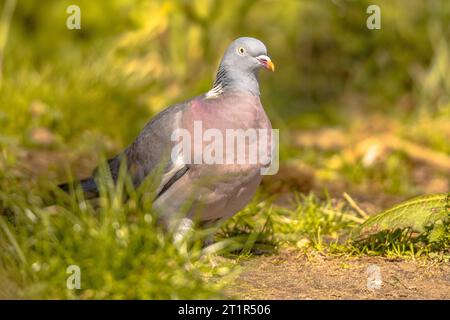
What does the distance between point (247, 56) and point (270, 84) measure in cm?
491

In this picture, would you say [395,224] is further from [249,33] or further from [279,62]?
[279,62]

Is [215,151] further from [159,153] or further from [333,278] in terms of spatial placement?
[333,278]

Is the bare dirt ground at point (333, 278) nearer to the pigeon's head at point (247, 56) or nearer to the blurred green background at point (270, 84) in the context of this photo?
the pigeon's head at point (247, 56)

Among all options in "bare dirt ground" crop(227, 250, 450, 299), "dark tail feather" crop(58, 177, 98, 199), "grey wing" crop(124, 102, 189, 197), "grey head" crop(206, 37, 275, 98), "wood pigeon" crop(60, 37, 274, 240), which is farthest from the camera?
"dark tail feather" crop(58, 177, 98, 199)

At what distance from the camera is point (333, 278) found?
3693mm

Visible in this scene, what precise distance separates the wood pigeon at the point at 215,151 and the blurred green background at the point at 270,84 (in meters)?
0.65

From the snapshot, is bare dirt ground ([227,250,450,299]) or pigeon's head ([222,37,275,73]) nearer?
bare dirt ground ([227,250,450,299])

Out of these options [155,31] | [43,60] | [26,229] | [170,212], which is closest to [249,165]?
[170,212]

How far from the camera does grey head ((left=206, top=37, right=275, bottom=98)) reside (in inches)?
158

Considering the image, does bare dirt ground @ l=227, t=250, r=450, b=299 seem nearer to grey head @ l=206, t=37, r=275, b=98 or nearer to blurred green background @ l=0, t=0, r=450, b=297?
grey head @ l=206, t=37, r=275, b=98

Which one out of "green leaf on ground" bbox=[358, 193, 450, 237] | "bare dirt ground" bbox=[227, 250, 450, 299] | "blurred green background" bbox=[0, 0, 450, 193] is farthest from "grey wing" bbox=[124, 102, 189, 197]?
"blurred green background" bbox=[0, 0, 450, 193]

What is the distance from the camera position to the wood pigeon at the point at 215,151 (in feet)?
12.3

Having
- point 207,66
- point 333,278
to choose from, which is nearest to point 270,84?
point 207,66

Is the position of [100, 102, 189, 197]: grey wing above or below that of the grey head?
below
